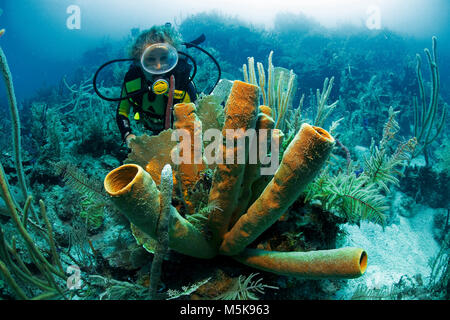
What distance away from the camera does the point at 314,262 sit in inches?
55.9

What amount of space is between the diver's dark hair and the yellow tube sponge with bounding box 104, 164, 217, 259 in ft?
10.7

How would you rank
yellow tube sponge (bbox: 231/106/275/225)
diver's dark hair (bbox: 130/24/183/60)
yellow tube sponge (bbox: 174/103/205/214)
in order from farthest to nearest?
diver's dark hair (bbox: 130/24/183/60), yellow tube sponge (bbox: 174/103/205/214), yellow tube sponge (bbox: 231/106/275/225)

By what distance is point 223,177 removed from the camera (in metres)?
1.44

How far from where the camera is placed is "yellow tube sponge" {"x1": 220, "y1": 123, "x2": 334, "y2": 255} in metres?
1.16

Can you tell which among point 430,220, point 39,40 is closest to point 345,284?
point 430,220

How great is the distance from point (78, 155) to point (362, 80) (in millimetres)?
Result: 13803

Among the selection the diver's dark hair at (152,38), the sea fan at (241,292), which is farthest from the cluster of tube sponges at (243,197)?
the diver's dark hair at (152,38)

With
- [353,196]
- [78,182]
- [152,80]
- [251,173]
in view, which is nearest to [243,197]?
[251,173]

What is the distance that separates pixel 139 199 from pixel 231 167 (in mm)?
523

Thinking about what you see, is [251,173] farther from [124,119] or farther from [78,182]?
[124,119]

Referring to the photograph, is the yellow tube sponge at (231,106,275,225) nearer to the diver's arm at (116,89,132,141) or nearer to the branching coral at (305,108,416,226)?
the branching coral at (305,108,416,226)

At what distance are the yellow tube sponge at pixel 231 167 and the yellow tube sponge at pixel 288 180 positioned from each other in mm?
112

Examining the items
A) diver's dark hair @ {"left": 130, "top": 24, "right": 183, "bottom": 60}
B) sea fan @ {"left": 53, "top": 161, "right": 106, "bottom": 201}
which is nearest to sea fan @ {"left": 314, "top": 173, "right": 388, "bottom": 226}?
sea fan @ {"left": 53, "top": 161, "right": 106, "bottom": 201}
